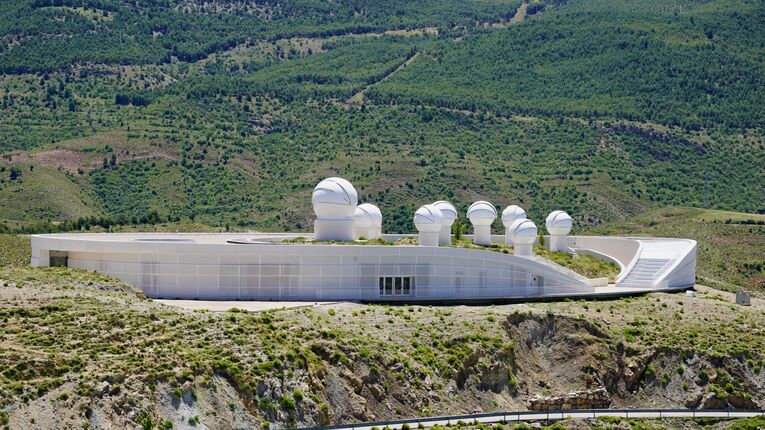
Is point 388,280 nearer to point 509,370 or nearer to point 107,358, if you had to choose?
Result: point 509,370

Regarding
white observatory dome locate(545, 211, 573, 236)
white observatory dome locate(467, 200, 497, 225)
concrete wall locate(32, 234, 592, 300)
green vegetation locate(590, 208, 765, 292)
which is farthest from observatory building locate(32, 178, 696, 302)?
green vegetation locate(590, 208, 765, 292)

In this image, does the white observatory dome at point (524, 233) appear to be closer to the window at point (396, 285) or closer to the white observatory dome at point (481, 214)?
the white observatory dome at point (481, 214)

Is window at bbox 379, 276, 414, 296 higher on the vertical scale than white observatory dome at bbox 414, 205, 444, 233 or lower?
lower

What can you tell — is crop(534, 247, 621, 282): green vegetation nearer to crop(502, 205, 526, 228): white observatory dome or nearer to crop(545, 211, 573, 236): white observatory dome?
crop(545, 211, 573, 236): white observatory dome

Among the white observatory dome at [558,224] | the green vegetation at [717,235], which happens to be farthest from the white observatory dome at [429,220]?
the green vegetation at [717,235]

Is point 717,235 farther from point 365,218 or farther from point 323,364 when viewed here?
point 323,364

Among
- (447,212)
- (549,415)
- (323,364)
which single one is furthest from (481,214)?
(323,364)
